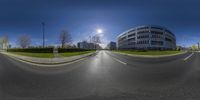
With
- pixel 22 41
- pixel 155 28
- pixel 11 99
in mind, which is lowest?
pixel 11 99

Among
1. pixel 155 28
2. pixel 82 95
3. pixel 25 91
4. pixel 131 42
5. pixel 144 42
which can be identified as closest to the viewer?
pixel 82 95

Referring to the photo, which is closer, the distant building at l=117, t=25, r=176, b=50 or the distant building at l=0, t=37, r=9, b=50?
the distant building at l=117, t=25, r=176, b=50

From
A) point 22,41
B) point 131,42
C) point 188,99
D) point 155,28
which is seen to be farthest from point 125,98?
point 131,42

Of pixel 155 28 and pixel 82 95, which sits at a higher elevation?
pixel 155 28

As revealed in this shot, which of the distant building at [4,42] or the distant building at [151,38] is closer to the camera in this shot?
the distant building at [151,38]

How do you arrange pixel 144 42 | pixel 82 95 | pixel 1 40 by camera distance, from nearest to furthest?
pixel 82 95
pixel 144 42
pixel 1 40

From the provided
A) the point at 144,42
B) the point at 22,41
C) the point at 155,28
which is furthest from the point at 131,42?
the point at 22,41

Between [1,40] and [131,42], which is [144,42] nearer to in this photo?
[131,42]

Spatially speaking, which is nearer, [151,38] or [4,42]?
[151,38]

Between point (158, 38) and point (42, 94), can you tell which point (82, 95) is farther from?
point (158, 38)

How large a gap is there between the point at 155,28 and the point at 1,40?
328 feet

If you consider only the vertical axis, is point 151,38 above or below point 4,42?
above

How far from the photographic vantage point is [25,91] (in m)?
5.03

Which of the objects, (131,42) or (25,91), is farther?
(131,42)
